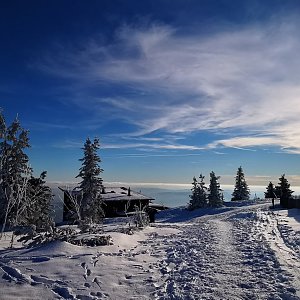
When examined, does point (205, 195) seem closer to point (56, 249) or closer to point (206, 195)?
point (206, 195)

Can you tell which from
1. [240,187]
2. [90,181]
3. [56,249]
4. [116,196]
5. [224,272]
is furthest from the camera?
[240,187]

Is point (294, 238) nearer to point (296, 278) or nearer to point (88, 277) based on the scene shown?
point (296, 278)

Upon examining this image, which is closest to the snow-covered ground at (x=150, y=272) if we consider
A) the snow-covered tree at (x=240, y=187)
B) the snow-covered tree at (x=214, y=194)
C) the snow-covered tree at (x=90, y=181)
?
the snow-covered tree at (x=90, y=181)

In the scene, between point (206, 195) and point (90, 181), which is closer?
point (90, 181)

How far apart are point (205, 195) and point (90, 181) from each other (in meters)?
26.6

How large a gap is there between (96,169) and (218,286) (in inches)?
1262

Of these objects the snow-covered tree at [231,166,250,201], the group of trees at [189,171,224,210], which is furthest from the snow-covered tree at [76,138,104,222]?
the snow-covered tree at [231,166,250,201]

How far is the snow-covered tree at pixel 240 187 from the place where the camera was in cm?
7119

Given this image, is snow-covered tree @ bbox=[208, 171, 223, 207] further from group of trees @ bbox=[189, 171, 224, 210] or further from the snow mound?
the snow mound

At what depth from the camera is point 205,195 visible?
58156 mm

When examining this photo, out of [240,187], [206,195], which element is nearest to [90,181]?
[206,195]

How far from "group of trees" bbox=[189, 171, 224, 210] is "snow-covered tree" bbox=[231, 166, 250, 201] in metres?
14.2

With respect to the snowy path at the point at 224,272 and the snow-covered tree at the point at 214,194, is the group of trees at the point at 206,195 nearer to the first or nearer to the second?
the snow-covered tree at the point at 214,194

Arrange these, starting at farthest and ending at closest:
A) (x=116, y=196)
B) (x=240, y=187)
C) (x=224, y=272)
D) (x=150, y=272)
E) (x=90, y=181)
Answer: (x=240, y=187)
(x=116, y=196)
(x=90, y=181)
(x=150, y=272)
(x=224, y=272)
